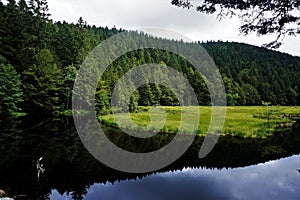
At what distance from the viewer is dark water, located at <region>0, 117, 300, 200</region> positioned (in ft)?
44.5

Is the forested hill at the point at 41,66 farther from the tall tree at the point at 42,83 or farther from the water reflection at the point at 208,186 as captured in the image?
the water reflection at the point at 208,186

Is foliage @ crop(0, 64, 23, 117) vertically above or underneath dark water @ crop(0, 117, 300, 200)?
above

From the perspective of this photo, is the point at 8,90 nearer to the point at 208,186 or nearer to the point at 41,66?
the point at 41,66

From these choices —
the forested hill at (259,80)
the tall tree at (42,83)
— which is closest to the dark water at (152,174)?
the tall tree at (42,83)

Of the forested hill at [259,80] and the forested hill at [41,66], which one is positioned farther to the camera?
the forested hill at [259,80]

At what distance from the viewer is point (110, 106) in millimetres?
55344

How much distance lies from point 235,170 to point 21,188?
40.8 ft

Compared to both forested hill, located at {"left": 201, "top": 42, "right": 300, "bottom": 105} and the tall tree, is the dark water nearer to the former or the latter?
the tall tree

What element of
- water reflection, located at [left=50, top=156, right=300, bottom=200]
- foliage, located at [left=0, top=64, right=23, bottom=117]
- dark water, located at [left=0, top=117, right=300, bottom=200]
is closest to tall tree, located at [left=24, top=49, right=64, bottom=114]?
foliage, located at [left=0, top=64, right=23, bottom=117]

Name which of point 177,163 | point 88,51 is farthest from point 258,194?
point 88,51

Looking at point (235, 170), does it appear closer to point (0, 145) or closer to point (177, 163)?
point (177, 163)

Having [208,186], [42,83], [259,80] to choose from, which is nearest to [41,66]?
[42,83]

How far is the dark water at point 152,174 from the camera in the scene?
13.6 metres

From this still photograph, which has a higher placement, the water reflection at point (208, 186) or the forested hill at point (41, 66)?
the forested hill at point (41, 66)
